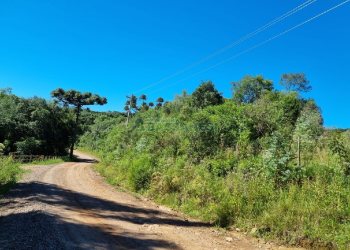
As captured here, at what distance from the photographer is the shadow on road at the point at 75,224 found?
29.5ft

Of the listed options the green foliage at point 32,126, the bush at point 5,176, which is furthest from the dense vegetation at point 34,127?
the bush at point 5,176

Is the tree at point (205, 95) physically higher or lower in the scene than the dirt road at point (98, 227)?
higher

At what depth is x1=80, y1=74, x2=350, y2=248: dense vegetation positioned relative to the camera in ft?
34.4

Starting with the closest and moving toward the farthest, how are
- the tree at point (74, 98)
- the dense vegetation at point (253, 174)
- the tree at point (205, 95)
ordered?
the dense vegetation at point (253, 174) → the tree at point (205, 95) → the tree at point (74, 98)

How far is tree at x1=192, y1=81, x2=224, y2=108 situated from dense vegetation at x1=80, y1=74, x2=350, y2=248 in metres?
21.5

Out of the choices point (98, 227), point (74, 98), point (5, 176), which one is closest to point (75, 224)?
point (98, 227)

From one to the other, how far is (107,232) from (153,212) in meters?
4.15

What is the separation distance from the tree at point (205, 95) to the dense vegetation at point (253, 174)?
21515 mm

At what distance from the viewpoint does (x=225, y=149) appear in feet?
62.3

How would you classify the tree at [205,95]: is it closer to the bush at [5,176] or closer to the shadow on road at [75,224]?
the bush at [5,176]

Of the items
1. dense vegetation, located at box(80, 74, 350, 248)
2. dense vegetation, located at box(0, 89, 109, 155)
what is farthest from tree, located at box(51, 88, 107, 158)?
dense vegetation, located at box(80, 74, 350, 248)

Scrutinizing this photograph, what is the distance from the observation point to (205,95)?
49750 mm

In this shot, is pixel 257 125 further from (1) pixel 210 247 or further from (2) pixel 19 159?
(2) pixel 19 159

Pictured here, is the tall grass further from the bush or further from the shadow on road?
the bush
